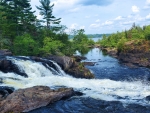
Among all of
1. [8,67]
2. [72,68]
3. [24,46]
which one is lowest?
[72,68]

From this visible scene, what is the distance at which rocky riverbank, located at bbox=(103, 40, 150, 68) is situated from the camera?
2623 inches

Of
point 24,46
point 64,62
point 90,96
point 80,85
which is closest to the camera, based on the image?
point 90,96

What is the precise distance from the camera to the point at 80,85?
3259 centimetres

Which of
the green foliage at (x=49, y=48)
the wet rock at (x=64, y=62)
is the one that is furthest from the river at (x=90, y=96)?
the green foliage at (x=49, y=48)

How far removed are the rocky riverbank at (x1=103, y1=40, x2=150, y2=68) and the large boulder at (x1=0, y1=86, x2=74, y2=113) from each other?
140 ft

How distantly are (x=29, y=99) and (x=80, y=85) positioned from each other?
36.1 ft

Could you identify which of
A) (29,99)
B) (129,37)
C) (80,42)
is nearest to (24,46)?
(29,99)

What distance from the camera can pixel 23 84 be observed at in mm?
30672

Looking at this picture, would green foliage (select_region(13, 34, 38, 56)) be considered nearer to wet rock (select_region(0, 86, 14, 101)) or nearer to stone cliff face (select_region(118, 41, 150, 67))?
wet rock (select_region(0, 86, 14, 101))

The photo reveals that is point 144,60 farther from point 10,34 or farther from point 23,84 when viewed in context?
point 23,84

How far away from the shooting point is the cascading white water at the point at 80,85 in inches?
1069

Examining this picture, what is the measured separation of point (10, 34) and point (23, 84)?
2926cm

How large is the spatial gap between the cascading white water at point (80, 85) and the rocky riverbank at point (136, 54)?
32.2m

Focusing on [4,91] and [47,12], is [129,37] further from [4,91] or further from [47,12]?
[4,91]
